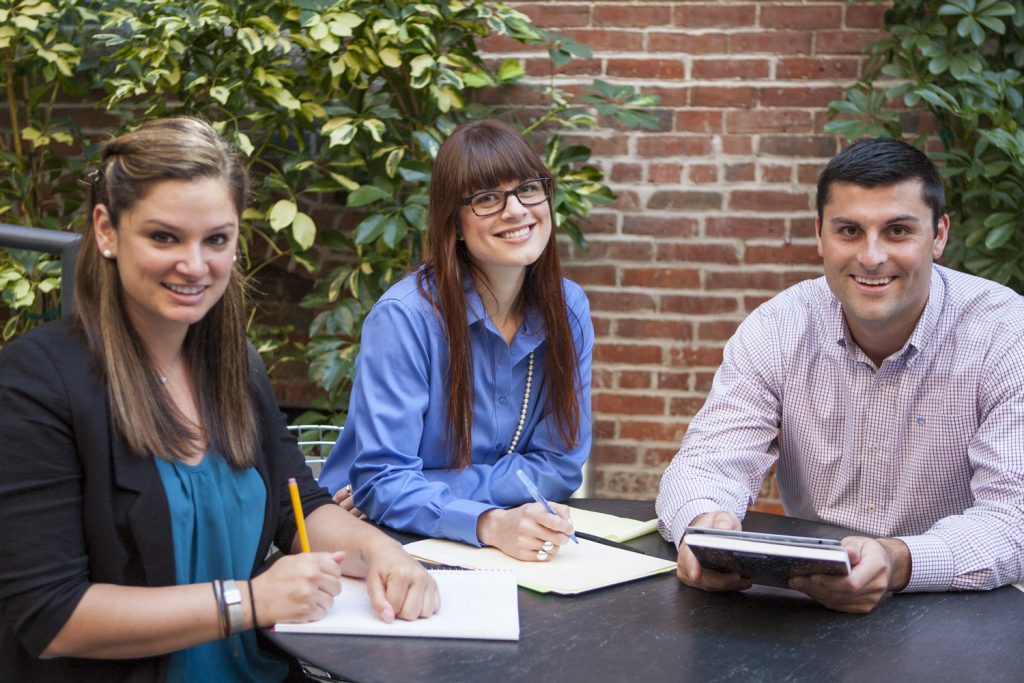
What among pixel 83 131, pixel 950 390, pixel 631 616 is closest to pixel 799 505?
pixel 950 390

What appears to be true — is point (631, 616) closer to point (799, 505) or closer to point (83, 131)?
point (799, 505)

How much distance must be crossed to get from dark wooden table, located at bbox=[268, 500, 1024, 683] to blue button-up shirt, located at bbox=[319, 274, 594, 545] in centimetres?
42

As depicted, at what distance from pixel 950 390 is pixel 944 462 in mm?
150

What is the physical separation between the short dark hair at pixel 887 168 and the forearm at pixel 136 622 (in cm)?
145

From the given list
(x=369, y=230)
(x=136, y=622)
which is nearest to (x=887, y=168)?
(x=136, y=622)

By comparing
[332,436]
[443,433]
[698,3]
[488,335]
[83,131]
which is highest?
[698,3]

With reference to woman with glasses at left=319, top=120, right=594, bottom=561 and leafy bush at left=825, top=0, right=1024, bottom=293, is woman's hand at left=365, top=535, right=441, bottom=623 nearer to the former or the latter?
woman with glasses at left=319, top=120, right=594, bottom=561

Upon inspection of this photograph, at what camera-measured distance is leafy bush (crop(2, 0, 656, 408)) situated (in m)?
3.46

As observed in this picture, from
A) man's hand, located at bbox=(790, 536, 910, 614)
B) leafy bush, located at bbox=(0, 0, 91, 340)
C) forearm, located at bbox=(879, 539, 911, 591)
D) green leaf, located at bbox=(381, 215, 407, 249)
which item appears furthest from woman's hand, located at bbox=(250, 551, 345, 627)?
leafy bush, located at bbox=(0, 0, 91, 340)

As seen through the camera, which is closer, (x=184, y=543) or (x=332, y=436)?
(x=184, y=543)

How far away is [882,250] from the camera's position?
7.36 ft

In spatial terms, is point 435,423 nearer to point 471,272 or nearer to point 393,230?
point 471,272

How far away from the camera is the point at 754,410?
2408mm

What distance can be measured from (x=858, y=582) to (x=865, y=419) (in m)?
0.74
